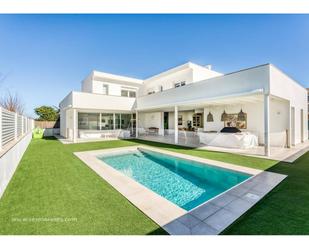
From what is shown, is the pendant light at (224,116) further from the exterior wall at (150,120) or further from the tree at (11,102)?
the tree at (11,102)

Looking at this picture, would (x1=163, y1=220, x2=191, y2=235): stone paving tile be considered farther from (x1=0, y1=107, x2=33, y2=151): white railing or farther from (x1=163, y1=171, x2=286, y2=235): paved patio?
(x1=0, y1=107, x2=33, y2=151): white railing

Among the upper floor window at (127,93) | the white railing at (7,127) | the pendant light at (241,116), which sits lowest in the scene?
the white railing at (7,127)

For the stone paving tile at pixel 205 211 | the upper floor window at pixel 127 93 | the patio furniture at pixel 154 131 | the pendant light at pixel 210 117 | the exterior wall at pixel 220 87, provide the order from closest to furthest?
the stone paving tile at pixel 205 211 → the exterior wall at pixel 220 87 → the pendant light at pixel 210 117 → the patio furniture at pixel 154 131 → the upper floor window at pixel 127 93

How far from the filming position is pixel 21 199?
393cm

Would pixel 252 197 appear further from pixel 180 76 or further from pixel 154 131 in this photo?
pixel 154 131

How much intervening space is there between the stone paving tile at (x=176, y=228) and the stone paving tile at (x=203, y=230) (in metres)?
0.10

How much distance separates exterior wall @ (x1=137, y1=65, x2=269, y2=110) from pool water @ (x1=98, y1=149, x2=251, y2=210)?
5034 mm

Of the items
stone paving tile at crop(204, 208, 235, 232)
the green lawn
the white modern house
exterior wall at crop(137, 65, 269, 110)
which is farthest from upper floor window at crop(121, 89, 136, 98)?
stone paving tile at crop(204, 208, 235, 232)

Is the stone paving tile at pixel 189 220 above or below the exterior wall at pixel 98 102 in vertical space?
below

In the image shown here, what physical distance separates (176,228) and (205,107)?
42.2 ft

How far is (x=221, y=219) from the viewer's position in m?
3.00

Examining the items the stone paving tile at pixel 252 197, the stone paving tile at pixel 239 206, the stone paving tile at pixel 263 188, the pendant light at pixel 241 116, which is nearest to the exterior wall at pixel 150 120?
the pendant light at pixel 241 116

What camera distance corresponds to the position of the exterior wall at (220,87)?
27.4 feet

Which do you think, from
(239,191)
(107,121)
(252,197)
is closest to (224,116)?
(239,191)
